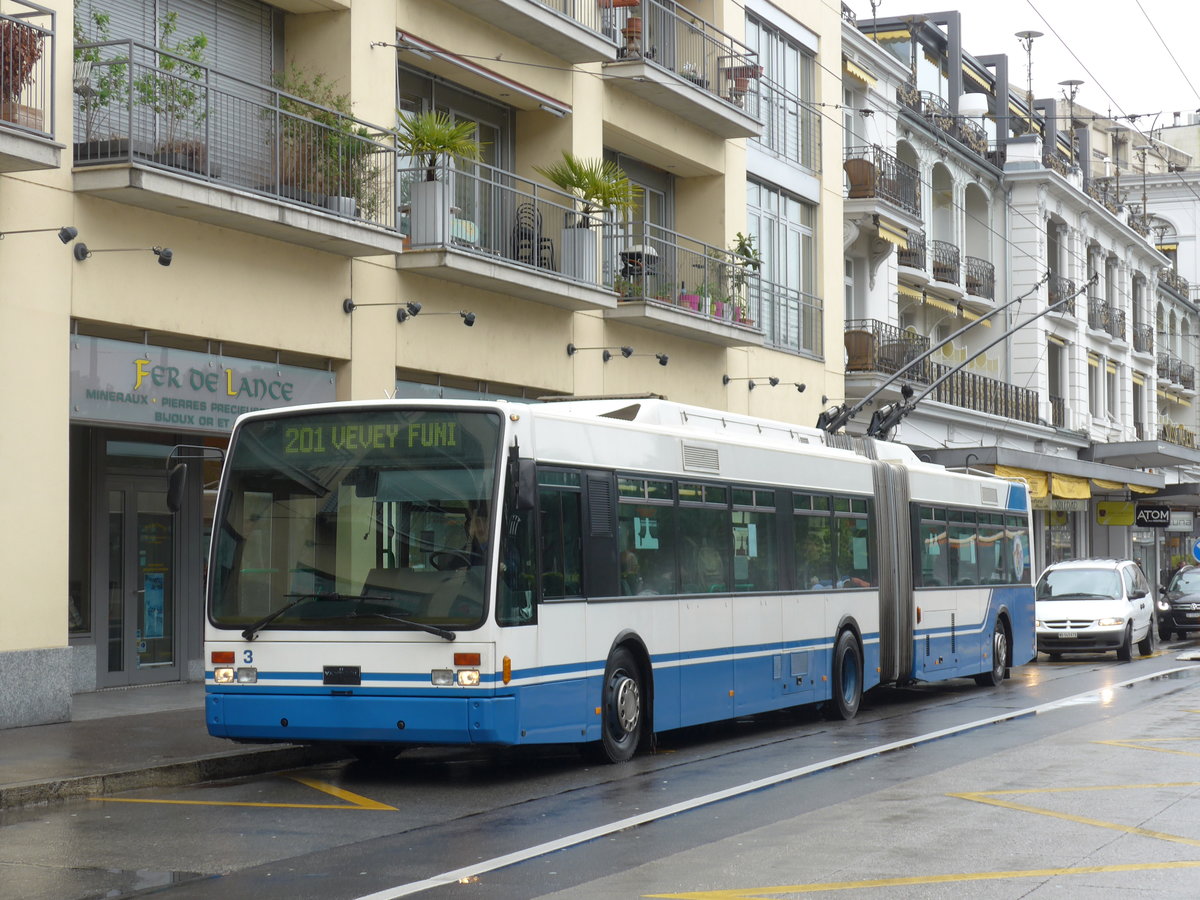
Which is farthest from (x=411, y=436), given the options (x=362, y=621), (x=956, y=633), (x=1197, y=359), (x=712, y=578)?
(x=1197, y=359)

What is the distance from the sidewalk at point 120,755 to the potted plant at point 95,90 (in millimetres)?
5301

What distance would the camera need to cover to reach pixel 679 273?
2745 centimetres

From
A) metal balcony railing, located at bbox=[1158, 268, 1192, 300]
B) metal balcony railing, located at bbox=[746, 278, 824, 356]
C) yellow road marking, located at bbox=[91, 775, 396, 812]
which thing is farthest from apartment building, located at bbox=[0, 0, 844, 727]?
metal balcony railing, located at bbox=[1158, 268, 1192, 300]

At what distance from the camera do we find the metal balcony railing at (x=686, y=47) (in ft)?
85.7

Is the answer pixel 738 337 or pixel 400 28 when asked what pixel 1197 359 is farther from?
pixel 400 28

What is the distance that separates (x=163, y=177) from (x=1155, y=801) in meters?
10.4

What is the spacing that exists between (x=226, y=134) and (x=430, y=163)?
290 cm

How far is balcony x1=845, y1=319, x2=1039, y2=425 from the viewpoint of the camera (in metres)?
35.2

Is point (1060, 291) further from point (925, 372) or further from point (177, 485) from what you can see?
point (177, 485)

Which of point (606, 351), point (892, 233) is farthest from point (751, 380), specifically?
point (892, 233)

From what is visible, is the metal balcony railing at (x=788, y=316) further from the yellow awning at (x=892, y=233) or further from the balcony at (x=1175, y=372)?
the balcony at (x=1175, y=372)

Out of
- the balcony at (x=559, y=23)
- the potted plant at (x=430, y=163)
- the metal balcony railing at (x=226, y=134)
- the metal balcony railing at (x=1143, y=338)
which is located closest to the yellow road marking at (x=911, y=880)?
the metal balcony railing at (x=226, y=134)

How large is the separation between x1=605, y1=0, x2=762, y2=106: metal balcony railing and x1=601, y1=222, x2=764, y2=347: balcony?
8.64ft

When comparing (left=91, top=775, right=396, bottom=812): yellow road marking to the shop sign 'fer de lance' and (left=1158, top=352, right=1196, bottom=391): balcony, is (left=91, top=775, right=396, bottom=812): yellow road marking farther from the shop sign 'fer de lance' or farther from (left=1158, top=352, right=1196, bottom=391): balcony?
(left=1158, top=352, right=1196, bottom=391): balcony
